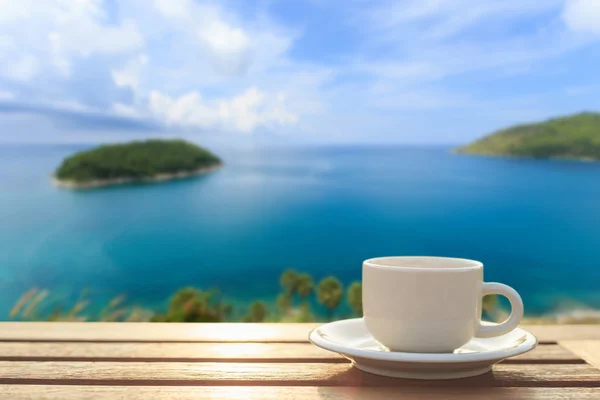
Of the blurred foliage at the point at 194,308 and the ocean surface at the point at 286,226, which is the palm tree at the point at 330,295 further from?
the blurred foliage at the point at 194,308

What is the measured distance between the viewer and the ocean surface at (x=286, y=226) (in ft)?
12.8

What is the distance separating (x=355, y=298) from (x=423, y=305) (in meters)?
2.94

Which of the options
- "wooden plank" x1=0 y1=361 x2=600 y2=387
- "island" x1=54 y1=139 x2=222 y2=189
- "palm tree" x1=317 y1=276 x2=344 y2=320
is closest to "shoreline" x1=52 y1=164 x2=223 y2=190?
"island" x1=54 y1=139 x2=222 y2=189

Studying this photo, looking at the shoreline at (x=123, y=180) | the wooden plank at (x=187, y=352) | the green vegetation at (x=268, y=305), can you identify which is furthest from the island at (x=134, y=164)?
the wooden plank at (x=187, y=352)

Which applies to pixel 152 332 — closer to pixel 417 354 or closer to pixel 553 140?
pixel 417 354

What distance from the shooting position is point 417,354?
622mm

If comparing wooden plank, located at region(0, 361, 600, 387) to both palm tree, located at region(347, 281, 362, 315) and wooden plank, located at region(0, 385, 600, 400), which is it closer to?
wooden plank, located at region(0, 385, 600, 400)

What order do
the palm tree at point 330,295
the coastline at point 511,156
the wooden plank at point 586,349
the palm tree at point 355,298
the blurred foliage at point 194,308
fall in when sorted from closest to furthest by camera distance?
the wooden plank at point 586,349 → the blurred foliage at point 194,308 → the palm tree at point 355,298 → the palm tree at point 330,295 → the coastline at point 511,156

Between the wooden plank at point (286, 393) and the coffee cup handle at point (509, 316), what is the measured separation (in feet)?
0.25

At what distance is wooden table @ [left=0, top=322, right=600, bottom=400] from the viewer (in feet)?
2.09

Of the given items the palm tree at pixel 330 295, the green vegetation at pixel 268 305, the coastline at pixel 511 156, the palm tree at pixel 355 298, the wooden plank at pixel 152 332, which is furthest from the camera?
the coastline at pixel 511 156

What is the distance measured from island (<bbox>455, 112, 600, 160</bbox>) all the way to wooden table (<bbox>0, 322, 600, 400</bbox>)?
3794 mm

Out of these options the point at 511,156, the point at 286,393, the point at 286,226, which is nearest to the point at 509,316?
the point at 286,393

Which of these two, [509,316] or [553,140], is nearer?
[509,316]
